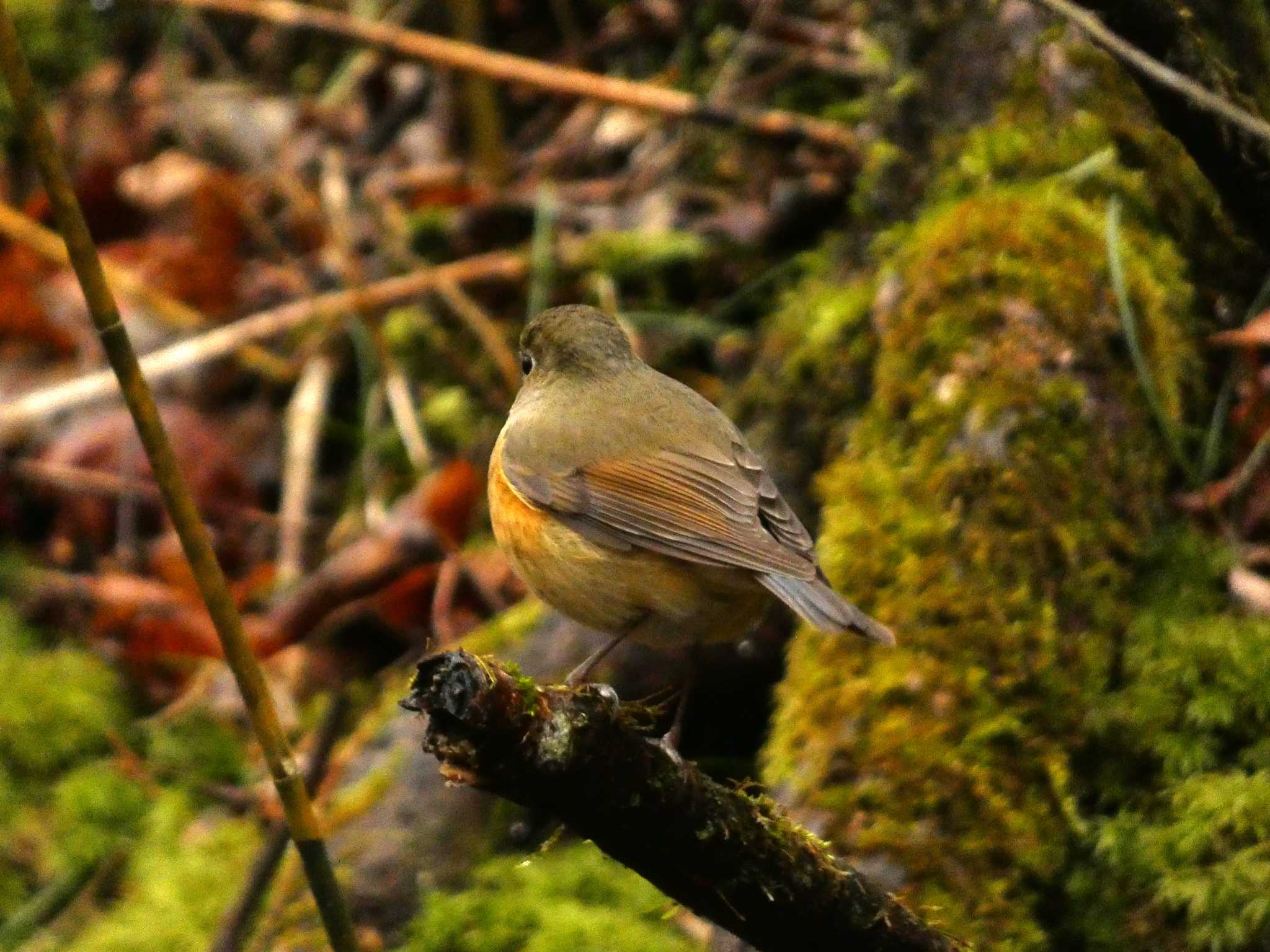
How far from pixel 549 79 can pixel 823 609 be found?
13.8 ft

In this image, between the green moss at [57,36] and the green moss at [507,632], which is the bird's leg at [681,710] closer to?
the green moss at [507,632]

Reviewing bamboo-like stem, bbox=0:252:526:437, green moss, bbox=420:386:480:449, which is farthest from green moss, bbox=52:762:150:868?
green moss, bbox=420:386:480:449

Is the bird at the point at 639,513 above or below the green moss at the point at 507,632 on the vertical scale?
above

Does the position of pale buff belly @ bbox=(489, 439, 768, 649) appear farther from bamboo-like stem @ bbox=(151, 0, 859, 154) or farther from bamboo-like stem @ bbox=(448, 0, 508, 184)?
bamboo-like stem @ bbox=(448, 0, 508, 184)

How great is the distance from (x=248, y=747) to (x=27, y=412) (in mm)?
1912

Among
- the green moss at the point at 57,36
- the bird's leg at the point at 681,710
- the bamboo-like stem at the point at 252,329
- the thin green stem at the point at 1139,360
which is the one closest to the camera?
the bird's leg at the point at 681,710

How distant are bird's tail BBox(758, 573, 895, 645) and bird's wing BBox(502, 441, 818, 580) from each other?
0.05 metres

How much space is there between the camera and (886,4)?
5.21 metres

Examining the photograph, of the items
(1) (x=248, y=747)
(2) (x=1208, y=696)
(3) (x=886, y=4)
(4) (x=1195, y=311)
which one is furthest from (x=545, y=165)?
(2) (x=1208, y=696)

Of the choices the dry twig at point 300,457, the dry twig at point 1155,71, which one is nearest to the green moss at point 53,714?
the dry twig at point 300,457

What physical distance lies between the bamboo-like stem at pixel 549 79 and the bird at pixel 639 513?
282 cm

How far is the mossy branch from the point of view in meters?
2.01

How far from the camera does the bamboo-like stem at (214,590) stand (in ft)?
7.93

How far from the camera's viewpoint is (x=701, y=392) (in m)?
5.93
